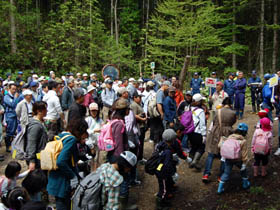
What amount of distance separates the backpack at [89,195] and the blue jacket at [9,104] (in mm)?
6026

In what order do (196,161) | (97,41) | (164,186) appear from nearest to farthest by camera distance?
(164,186)
(196,161)
(97,41)

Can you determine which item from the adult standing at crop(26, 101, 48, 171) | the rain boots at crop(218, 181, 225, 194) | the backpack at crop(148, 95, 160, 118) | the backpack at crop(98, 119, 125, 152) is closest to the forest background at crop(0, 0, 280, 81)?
the backpack at crop(148, 95, 160, 118)

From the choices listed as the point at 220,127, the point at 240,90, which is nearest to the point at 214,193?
the point at 220,127

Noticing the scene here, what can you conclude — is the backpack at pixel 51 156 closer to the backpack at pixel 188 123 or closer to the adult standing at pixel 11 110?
the backpack at pixel 188 123

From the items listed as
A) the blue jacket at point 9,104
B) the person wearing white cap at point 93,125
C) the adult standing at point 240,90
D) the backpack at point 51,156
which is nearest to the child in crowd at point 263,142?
the person wearing white cap at point 93,125

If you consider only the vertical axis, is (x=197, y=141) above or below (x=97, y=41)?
below

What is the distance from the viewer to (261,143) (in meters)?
5.58

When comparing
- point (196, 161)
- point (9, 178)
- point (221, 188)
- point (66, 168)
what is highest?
point (66, 168)

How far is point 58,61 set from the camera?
76.9 feet

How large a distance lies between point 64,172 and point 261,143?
4176mm

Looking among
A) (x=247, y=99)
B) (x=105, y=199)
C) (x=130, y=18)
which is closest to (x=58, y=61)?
(x=130, y=18)

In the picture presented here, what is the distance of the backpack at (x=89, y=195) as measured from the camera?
9.13 ft

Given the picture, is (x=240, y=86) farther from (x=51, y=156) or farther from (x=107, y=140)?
(x=51, y=156)

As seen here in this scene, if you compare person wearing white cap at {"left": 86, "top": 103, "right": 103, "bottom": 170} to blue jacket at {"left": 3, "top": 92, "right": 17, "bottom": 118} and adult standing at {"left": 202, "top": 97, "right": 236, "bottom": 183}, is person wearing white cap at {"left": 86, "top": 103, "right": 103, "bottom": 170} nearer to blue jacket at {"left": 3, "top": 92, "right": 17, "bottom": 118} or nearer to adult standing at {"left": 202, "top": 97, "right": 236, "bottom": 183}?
adult standing at {"left": 202, "top": 97, "right": 236, "bottom": 183}
